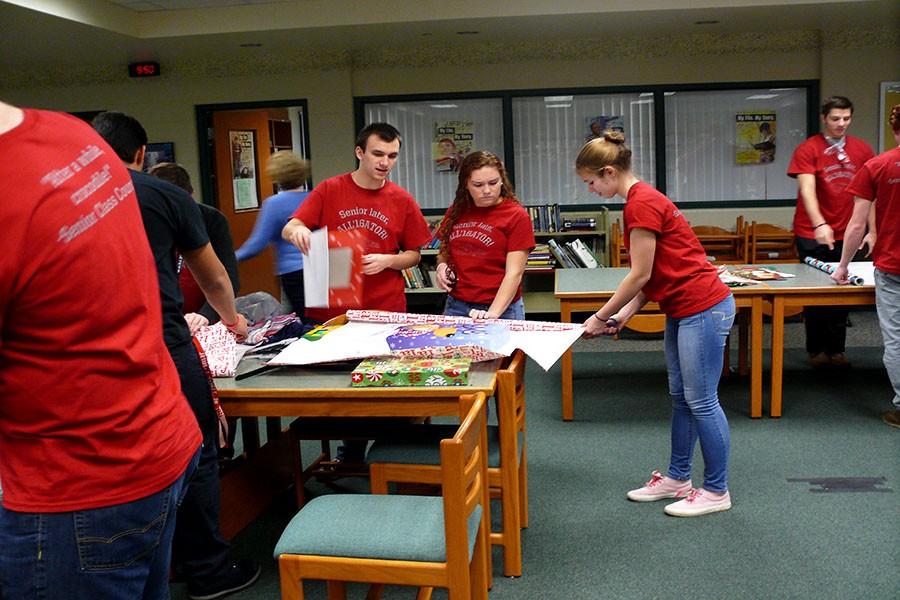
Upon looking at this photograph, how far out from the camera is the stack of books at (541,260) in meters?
6.98

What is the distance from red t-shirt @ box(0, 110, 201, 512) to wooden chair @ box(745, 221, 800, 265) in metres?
6.51

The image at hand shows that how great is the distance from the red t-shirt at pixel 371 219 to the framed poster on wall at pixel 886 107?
217 inches

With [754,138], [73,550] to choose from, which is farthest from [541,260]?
[73,550]

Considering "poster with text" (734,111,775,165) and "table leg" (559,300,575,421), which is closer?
"table leg" (559,300,575,421)

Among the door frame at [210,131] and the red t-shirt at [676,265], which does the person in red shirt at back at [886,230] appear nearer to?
the red t-shirt at [676,265]

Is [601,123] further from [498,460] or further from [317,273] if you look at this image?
[498,460]

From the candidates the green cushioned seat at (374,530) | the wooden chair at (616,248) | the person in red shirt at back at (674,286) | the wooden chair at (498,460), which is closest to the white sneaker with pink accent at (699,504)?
the person in red shirt at back at (674,286)

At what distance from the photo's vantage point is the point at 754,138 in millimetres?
7438

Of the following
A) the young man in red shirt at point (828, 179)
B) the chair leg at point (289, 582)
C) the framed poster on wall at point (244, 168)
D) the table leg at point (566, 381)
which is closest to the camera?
the chair leg at point (289, 582)

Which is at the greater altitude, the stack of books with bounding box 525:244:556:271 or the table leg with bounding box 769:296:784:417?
the stack of books with bounding box 525:244:556:271

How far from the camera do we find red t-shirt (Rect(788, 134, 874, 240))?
5.10m

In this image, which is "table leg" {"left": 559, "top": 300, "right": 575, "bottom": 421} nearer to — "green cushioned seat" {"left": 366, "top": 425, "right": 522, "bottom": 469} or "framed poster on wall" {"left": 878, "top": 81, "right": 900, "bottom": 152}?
"green cushioned seat" {"left": 366, "top": 425, "right": 522, "bottom": 469}

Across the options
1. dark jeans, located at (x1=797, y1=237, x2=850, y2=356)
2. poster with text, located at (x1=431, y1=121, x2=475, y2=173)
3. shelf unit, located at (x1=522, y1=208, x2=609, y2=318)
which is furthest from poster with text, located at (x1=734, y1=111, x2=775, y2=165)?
poster with text, located at (x1=431, y1=121, x2=475, y2=173)

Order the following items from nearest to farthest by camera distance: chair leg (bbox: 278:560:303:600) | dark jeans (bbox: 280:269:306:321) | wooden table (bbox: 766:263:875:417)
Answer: chair leg (bbox: 278:560:303:600)
dark jeans (bbox: 280:269:306:321)
wooden table (bbox: 766:263:875:417)
